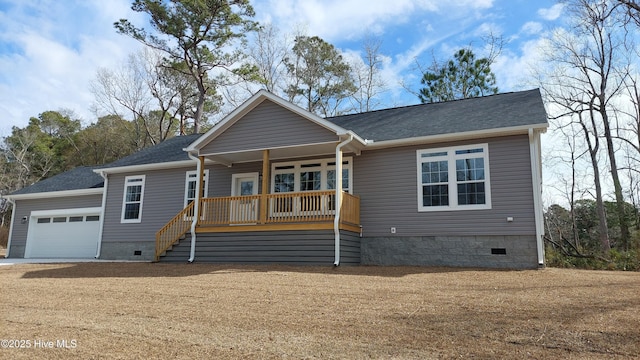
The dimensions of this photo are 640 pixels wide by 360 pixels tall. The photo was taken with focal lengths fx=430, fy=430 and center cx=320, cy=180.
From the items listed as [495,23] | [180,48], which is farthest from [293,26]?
[495,23]

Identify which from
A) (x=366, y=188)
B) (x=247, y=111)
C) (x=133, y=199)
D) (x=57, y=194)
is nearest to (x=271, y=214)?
(x=366, y=188)

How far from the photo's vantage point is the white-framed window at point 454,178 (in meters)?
10.9

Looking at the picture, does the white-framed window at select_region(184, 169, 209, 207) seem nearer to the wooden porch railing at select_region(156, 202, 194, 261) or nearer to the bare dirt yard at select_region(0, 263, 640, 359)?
the wooden porch railing at select_region(156, 202, 194, 261)

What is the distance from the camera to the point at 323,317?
5.11 metres

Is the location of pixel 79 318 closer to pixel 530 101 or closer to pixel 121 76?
pixel 530 101

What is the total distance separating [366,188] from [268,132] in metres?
3.21

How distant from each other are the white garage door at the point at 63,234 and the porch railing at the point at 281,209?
6.67 m

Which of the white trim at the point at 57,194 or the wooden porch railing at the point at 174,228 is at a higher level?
the white trim at the point at 57,194

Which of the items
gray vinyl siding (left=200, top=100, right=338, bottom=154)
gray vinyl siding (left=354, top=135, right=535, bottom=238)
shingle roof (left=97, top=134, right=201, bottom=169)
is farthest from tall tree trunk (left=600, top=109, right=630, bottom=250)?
shingle roof (left=97, top=134, right=201, bottom=169)

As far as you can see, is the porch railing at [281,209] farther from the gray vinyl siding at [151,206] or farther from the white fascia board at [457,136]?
the gray vinyl siding at [151,206]

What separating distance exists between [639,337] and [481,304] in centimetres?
182

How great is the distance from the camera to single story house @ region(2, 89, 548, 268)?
10617 mm

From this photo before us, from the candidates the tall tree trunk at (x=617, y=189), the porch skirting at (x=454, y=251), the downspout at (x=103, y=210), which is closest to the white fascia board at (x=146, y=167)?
the downspout at (x=103, y=210)

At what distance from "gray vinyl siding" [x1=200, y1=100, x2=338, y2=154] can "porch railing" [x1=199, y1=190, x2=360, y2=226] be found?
145 centimetres
